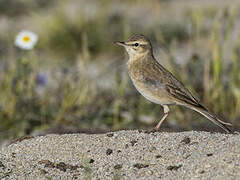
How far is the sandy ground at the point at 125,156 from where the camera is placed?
470cm

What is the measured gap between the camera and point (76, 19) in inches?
518

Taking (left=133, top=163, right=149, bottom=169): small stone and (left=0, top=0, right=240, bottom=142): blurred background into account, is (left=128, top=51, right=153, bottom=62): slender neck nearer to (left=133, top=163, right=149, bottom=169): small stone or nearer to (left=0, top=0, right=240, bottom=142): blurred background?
(left=0, top=0, right=240, bottom=142): blurred background

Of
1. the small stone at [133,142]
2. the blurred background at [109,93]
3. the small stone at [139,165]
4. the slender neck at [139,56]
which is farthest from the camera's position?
the blurred background at [109,93]

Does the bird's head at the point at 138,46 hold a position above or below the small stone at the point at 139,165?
above

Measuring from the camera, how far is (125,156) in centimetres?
516

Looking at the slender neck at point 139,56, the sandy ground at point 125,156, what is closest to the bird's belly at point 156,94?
the sandy ground at point 125,156

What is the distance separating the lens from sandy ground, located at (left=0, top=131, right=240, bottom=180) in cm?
Answer: 470

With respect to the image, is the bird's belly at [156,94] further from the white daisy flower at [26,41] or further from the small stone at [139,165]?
the white daisy flower at [26,41]

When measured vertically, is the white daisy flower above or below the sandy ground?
above

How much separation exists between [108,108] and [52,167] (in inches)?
157

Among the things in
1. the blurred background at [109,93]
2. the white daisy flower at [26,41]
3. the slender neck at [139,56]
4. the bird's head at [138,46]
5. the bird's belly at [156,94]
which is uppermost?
the bird's head at [138,46]

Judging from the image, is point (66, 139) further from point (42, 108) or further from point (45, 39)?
point (45, 39)

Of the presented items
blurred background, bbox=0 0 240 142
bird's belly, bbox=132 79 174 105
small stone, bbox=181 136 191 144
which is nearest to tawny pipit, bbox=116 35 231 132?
bird's belly, bbox=132 79 174 105

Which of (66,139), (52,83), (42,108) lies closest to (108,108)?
(42,108)
